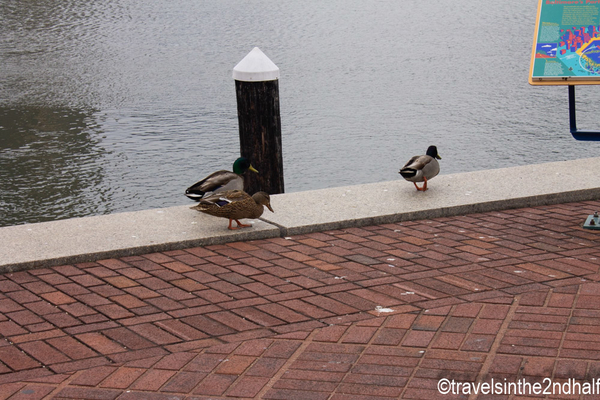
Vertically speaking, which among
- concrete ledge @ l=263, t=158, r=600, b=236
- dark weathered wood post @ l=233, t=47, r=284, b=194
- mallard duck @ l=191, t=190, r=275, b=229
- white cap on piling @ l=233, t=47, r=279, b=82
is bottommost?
concrete ledge @ l=263, t=158, r=600, b=236

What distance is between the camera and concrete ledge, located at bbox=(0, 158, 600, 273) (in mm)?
4918

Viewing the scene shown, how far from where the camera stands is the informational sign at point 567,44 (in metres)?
5.38

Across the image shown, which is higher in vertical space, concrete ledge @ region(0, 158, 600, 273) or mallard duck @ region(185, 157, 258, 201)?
mallard duck @ region(185, 157, 258, 201)

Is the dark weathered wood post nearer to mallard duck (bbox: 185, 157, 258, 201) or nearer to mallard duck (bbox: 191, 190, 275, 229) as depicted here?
mallard duck (bbox: 185, 157, 258, 201)

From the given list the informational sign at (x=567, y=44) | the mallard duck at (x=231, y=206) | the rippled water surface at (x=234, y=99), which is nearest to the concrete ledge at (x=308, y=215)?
the mallard duck at (x=231, y=206)

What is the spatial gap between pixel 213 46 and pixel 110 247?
1096cm

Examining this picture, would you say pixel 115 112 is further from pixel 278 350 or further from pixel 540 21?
pixel 278 350

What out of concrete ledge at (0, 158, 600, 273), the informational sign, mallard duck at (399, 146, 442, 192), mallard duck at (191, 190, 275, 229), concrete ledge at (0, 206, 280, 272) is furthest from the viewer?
mallard duck at (399, 146, 442, 192)

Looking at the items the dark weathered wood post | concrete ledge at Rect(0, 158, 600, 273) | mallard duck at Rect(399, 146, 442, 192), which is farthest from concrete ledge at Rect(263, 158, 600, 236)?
the dark weathered wood post

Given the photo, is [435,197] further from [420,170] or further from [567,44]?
[567,44]

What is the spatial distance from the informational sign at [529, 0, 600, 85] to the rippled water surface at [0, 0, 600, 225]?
315cm

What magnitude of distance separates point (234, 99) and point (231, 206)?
6910mm

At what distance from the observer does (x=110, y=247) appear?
4.89 meters

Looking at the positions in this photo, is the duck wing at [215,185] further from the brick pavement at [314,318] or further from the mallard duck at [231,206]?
the brick pavement at [314,318]
